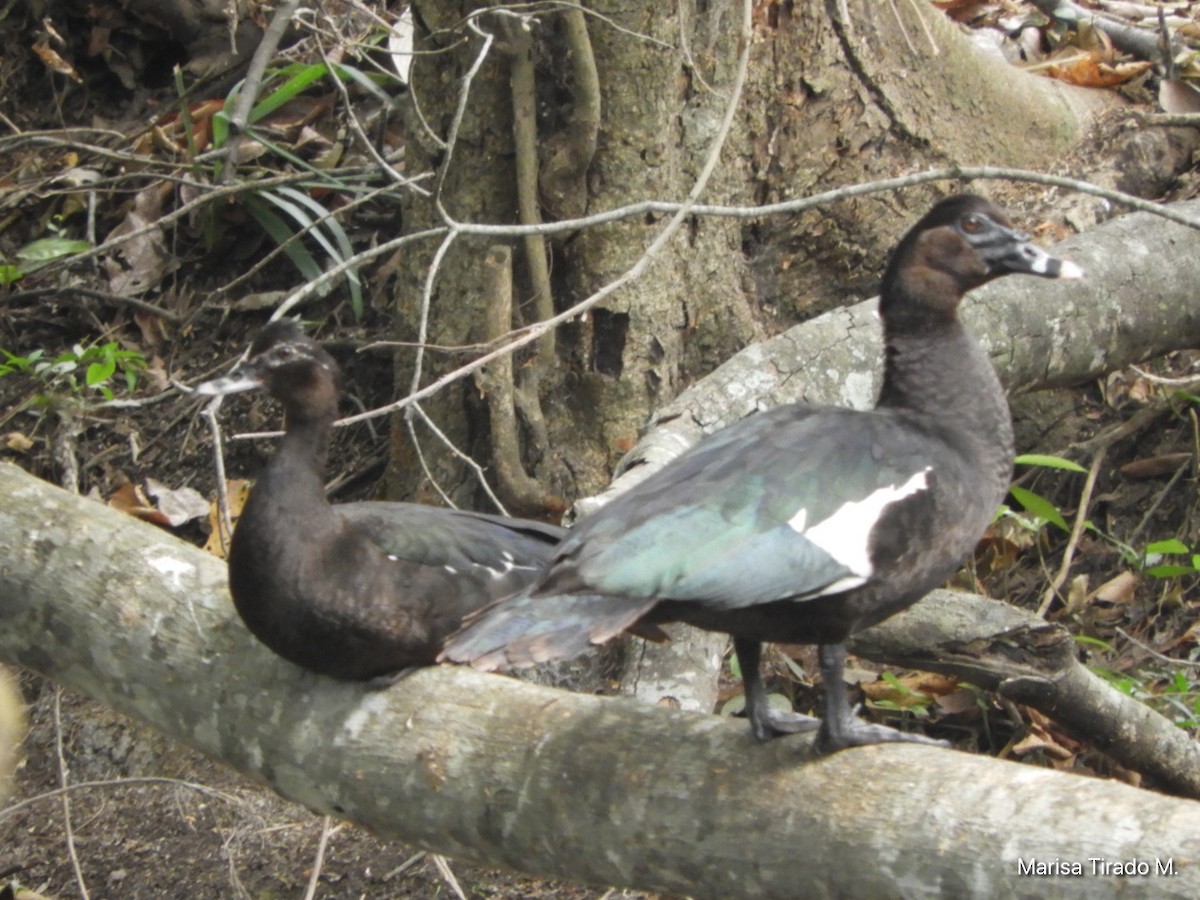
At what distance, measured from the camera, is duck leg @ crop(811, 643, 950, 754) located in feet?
8.27

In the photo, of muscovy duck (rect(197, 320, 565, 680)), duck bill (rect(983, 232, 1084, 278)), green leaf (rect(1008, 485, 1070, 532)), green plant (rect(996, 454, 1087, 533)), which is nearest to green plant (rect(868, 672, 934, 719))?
green plant (rect(996, 454, 1087, 533))

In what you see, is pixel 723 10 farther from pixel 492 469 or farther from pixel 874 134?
pixel 492 469

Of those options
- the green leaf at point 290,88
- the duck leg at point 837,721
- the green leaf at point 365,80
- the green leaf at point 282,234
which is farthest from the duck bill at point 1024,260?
the green leaf at point 290,88

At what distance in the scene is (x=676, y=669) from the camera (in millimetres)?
3578

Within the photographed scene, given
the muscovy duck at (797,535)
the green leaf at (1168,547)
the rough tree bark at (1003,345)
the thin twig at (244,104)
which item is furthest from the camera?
the thin twig at (244,104)

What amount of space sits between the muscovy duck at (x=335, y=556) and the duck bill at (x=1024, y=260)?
1.26m

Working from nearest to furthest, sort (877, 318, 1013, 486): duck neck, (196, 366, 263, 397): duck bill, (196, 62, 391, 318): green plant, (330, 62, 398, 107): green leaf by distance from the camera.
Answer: (877, 318, 1013, 486): duck neck → (196, 366, 263, 397): duck bill → (196, 62, 391, 318): green plant → (330, 62, 398, 107): green leaf

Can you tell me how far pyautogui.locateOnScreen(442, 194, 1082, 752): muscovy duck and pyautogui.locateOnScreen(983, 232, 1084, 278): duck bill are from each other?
0.19m

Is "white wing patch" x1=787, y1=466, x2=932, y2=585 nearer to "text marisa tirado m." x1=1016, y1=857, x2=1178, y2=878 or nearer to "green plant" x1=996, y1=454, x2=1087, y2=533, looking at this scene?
"text marisa tirado m." x1=1016, y1=857, x2=1178, y2=878

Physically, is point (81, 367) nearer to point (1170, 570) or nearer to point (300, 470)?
point (300, 470)

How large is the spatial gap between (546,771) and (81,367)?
3.27 meters

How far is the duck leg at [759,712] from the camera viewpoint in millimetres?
2627

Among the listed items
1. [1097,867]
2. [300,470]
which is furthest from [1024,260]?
[300,470]

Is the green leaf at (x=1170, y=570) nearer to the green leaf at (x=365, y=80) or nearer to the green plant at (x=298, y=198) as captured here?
the green plant at (x=298, y=198)
